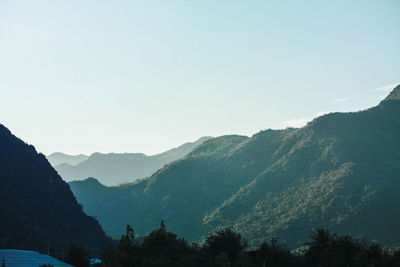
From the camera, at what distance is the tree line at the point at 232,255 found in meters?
75.6

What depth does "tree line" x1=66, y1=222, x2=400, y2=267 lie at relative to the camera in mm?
75562

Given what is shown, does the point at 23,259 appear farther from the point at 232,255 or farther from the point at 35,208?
the point at 35,208

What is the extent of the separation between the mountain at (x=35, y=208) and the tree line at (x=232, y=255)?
97.5 feet

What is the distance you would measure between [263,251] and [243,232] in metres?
98.5

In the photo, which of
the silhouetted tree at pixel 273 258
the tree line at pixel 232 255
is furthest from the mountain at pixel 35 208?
the silhouetted tree at pixel 273 258

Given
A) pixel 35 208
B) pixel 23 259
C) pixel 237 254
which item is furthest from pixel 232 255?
pixel 35 208

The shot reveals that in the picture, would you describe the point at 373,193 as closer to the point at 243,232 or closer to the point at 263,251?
the point at 243,232

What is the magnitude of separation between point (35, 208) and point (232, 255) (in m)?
63.6

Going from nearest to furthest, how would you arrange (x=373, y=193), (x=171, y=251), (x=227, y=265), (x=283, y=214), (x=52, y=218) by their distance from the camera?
(x=227, y=265) < (x=171, y=251) < (x=52, y=218) < (x=373, y=193) < (x=283, y=214)

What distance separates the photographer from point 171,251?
9750 cm

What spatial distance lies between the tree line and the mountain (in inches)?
1170

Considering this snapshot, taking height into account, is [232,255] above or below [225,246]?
below

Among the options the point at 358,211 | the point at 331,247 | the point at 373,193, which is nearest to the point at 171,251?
the point at 331,247

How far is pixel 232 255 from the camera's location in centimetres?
10012
